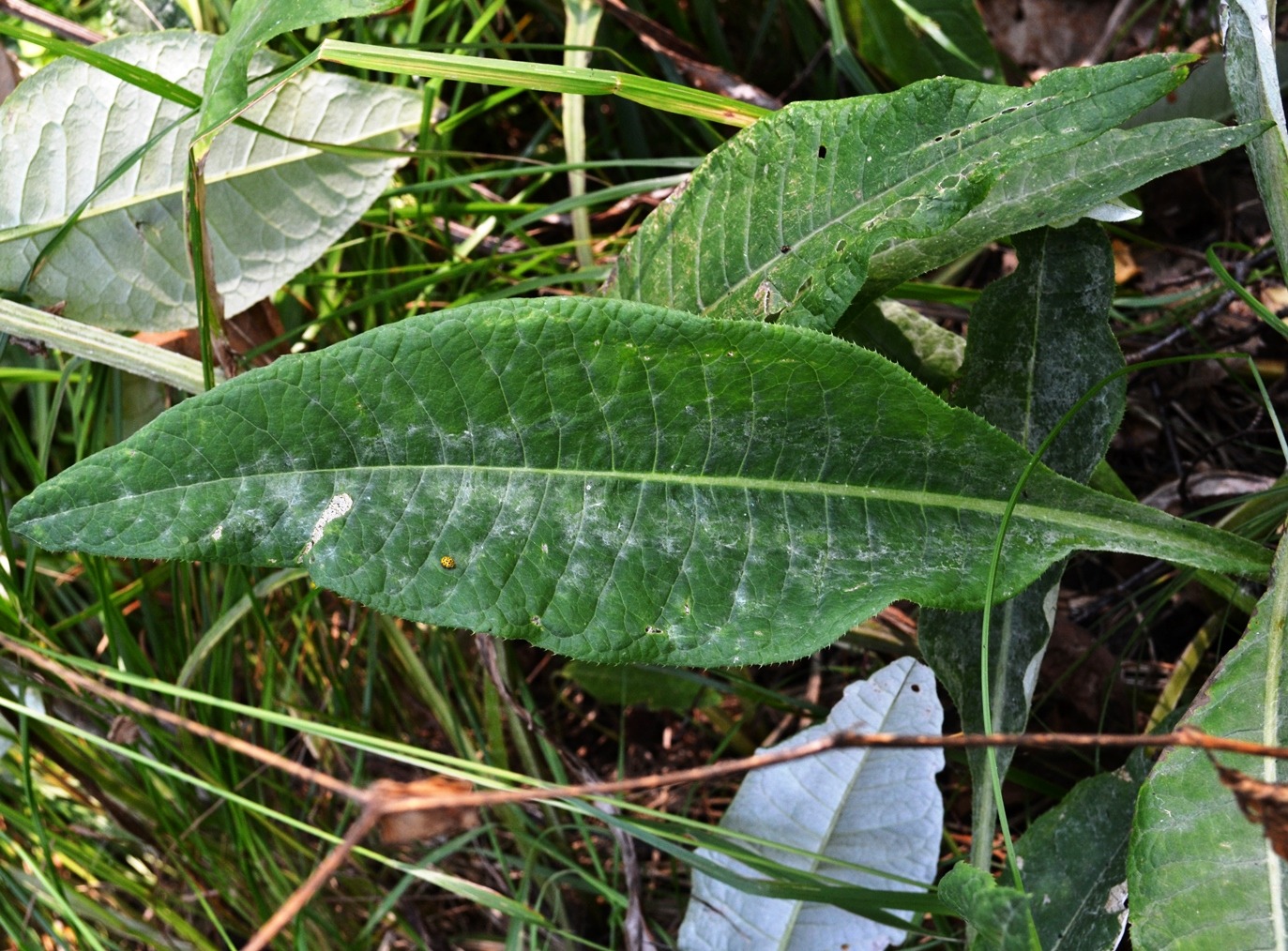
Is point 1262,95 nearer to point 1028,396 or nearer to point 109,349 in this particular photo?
point 1028,396

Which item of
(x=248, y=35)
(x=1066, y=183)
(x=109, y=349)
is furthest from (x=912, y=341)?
(x=109, y=349)

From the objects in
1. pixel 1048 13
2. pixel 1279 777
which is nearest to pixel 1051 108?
pixel 1279 777

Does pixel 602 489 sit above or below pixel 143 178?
below

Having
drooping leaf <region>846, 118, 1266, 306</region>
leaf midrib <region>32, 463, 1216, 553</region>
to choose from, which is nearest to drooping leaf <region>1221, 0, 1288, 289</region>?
drooping leaf <region>846, 118, 1266, 306</region>

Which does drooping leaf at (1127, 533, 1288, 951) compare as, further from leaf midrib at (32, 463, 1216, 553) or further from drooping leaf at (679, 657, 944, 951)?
drooping leaf at (679, 657, 944, 951)

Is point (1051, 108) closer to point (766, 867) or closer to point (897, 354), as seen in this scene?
point (897, 354)

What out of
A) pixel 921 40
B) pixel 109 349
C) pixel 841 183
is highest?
pixel 921 40
